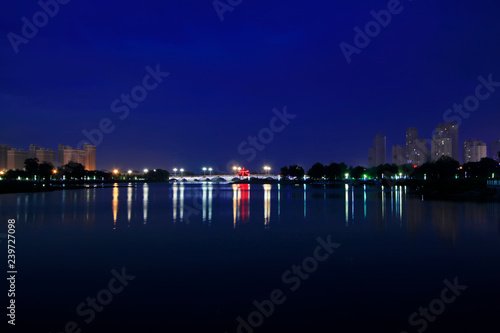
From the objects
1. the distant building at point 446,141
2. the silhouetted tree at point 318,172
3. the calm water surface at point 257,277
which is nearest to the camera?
the calm water surface at point 257,277

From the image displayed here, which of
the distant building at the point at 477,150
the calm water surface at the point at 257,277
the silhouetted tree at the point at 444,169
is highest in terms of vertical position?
the distant building at the point at 477,150

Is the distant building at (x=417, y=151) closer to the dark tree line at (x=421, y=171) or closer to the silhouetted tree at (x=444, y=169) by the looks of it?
the dark tree line at (x=421, y=171)

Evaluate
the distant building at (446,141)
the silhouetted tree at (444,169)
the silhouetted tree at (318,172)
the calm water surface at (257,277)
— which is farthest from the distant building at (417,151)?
the calm water surface at (257,277)

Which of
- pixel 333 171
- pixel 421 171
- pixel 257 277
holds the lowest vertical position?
pixel 257 277

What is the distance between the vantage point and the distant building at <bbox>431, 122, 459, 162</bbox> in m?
165

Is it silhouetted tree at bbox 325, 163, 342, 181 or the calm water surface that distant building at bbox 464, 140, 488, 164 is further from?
the calm water surface

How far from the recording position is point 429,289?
31.0 feet

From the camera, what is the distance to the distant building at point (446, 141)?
16500 centimetres

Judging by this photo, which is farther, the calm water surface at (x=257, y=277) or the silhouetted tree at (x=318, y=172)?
the silhouetted tree at (x=318, y=172)

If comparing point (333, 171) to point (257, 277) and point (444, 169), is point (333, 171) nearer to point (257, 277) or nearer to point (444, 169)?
point (444, 169)

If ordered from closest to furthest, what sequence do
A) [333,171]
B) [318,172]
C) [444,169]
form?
[444,169]
[333,171]
[318,172]

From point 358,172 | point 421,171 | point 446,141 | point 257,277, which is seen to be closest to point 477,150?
point 446,141

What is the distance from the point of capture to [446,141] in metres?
168

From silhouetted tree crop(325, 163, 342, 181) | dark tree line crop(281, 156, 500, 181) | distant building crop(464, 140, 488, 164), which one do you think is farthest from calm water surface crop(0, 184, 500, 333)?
distant building crop(464, 140, 488, 164)
